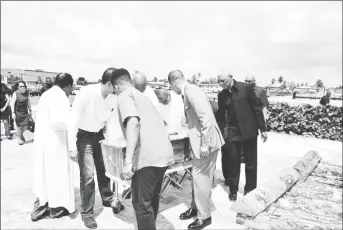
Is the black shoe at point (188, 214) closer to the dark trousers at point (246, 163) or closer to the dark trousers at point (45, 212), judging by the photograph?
the dark trousers at point (246, 163)

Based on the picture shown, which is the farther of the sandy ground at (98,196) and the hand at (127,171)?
the sandy ground at (98,196)

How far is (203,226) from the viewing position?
383 centimetres

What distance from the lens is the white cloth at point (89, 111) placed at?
3.81m

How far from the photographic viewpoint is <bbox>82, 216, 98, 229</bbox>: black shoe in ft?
12.5

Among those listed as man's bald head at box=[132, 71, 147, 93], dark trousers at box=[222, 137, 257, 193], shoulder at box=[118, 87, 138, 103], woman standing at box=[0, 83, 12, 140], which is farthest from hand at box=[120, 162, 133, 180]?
woman standing at box=[0, 83, 12, 140]

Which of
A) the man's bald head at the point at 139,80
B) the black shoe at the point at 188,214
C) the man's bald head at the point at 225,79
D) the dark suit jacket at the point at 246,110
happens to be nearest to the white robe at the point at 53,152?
the man's bald head at the point at 139,80

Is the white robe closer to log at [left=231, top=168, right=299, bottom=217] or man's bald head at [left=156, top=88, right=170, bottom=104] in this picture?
log at [left=231, top=168, right=299, bottom=217]

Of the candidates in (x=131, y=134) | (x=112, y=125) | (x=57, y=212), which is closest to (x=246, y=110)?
(x=112, y=125)

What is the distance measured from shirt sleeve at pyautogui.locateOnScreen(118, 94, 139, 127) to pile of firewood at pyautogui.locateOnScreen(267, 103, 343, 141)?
980 cm

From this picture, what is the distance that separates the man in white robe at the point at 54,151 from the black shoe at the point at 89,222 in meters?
0.28

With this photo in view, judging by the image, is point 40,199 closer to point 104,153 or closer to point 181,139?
point 104,153

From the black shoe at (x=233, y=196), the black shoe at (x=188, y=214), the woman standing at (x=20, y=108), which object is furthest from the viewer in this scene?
the woman standing at (x=20, y=108)

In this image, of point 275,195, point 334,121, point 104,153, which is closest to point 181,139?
point 104,153

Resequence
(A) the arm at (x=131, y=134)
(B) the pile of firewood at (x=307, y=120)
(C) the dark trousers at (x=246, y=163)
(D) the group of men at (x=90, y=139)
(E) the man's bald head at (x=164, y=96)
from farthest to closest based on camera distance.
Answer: (B) the pile of firewood at (x=307, y=120), (E) the man's bald head at (x=164, y=96), (C) the dark trousers at (x=246, y=163), (D) the group of men at (x=90, y=139), (A) the arm at (x=131, y=134)
